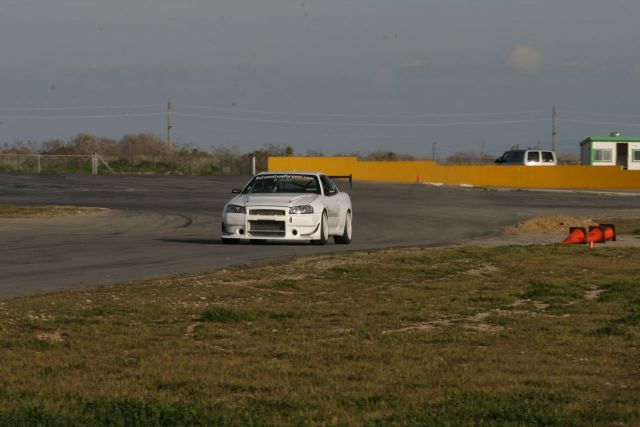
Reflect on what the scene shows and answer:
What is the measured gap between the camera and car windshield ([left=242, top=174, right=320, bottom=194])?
23.3 meters

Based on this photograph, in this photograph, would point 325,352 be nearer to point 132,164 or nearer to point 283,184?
point 283,184

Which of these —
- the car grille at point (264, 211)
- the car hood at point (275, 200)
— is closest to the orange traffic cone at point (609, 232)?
the car hood at point (275, 200)

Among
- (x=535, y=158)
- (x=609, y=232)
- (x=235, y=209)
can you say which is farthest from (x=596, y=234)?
(x=535, y=158)

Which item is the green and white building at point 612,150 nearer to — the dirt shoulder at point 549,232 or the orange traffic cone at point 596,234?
the dirt shoulder at point 549,232

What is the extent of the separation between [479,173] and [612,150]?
11.6 m

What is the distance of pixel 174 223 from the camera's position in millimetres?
31391

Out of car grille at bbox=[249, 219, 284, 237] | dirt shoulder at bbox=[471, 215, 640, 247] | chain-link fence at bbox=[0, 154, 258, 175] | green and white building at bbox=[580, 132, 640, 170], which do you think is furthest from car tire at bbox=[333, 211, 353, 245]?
chain-link fence at bbox=[0, 154, 258, 175]

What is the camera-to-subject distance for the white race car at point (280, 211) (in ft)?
72.8

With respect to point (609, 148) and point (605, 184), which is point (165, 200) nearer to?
point (605, 184)

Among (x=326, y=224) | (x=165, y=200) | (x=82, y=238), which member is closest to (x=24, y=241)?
(x=82, y=238)

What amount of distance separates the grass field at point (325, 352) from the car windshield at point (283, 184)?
7010 millimetres

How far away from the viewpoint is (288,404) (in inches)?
283

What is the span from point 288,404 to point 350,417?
0.51 m

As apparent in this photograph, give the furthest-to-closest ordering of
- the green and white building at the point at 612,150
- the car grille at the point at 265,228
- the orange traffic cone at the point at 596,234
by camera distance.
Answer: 1. the green and white building at the point at 612,150
2. the orange traffic cone at the point at 596,234
3. the car grille at the point at 265,228
